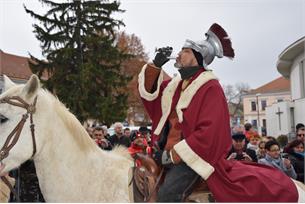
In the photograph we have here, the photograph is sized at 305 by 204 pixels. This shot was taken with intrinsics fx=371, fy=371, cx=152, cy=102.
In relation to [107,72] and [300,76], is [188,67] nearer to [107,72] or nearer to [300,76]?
[107,72]

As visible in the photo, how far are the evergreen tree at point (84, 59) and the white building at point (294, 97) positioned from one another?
41.3 feet

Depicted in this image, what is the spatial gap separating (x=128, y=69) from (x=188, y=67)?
27.6 metres

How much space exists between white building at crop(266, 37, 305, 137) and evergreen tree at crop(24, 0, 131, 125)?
41.3 ft

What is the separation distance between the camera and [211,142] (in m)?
3.05

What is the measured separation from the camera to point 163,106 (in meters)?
3.60

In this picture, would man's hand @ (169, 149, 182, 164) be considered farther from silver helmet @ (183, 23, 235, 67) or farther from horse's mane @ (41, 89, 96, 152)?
silver helmet @ (183, 23, 235, 67)

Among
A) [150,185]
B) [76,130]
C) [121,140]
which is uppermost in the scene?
[76,130]

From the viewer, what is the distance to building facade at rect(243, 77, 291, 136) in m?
72.5

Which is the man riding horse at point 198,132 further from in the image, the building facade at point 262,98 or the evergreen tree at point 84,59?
the building facade at point 262,98

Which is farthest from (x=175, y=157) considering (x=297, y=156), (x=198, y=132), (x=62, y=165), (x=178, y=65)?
(x=297, y=156)

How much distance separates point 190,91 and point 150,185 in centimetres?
91

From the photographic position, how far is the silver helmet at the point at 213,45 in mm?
3508

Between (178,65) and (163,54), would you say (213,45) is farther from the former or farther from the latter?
(163,54)

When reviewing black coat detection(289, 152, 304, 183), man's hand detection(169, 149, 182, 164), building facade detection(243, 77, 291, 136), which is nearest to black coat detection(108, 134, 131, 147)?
black coat detection(289, 152, 304, 183)
